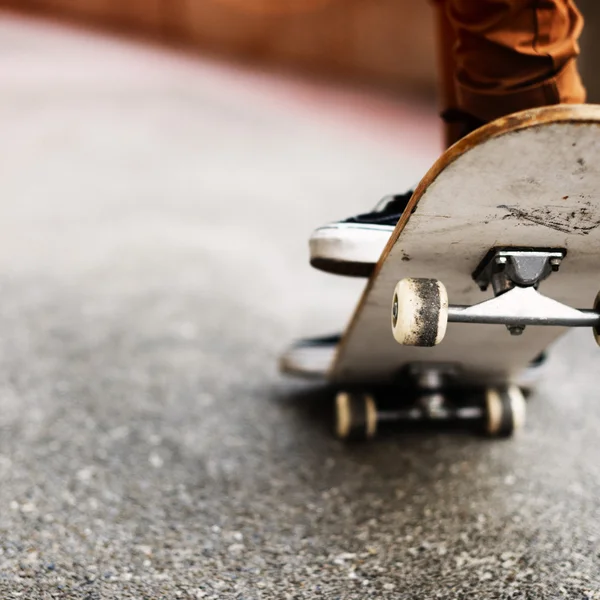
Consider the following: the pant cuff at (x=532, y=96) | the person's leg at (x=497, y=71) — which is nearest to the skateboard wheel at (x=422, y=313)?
the person's leg at (x=497, y=71)

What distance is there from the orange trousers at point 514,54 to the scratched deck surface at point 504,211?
28 cm

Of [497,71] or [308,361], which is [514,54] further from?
[308,361]

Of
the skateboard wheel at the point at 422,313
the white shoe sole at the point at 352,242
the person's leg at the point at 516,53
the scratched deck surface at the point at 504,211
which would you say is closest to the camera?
the scratched deck surface at the point at 504,211

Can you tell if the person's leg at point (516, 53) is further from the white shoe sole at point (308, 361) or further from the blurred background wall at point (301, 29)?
the blurred background wall at point (301, 29)

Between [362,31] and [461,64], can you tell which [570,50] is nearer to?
[461,64]

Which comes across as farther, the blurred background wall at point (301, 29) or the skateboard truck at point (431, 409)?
the blurred background wall at point (301, 29)

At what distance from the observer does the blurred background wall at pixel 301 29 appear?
18.3 ft

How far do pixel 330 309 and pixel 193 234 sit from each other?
982 mm

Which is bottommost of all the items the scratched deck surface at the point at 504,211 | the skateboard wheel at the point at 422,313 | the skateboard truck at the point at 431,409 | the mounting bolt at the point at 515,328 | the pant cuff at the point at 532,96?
the skateboard truck at the point at 431,409

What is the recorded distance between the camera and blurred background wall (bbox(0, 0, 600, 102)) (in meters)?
5.57

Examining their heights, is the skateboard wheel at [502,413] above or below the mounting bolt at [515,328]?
below

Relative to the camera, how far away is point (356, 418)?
1503mm

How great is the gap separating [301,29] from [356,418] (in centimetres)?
504

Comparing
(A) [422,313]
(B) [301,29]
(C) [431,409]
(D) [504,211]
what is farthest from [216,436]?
(B) [301,29]
